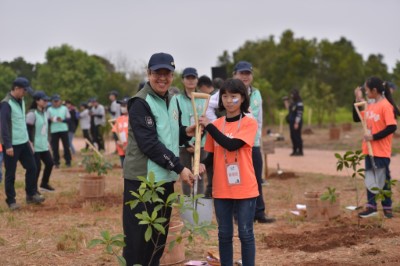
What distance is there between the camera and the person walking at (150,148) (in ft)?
12.8

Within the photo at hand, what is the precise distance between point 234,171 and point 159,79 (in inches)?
42.8

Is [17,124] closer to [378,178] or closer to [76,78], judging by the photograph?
[378,178]

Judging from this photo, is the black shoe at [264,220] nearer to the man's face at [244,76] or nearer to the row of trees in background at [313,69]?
the man's face at [244,76]

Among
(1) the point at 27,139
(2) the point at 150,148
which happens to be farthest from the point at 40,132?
(2) the point at 150,148

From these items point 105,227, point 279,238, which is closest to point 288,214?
point 279,238

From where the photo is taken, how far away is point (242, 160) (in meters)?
4.61

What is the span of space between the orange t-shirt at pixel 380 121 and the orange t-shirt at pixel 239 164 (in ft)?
10.3

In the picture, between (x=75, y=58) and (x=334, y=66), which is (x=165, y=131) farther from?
(x=75, y=58)

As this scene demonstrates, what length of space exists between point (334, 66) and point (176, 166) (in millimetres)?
27667

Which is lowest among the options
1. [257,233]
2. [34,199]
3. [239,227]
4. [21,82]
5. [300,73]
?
[257,233]

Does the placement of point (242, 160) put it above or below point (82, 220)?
above

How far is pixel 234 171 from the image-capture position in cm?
458

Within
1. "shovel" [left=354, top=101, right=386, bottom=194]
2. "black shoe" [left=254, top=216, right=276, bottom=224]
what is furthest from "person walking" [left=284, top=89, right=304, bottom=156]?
"black shoe" [left=254, top=216, right=276, bottom=224]

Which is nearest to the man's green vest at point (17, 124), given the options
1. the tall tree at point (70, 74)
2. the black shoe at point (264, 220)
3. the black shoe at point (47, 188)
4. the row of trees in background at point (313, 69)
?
the black shoe at point (47, 188)
